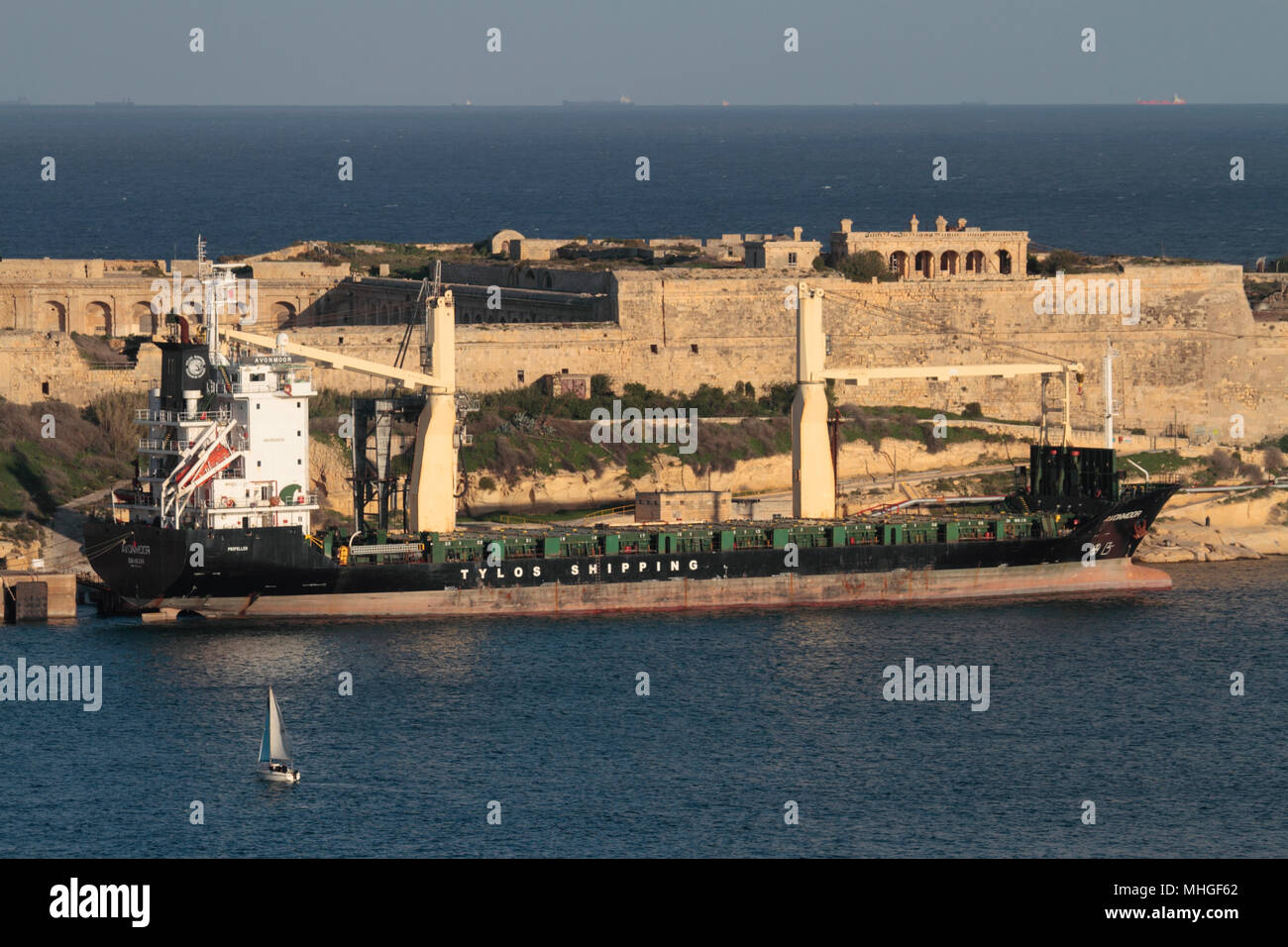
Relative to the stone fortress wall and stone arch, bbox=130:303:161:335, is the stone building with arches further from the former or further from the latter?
stone arch, bbox=130:303:161:335

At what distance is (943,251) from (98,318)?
25.4 m

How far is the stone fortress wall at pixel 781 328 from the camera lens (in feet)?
229

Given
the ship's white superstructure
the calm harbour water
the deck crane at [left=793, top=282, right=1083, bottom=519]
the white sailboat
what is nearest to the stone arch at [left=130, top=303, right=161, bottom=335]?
the ship's white superstructure

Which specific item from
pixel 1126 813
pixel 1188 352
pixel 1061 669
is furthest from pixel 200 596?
pixel 1188 352

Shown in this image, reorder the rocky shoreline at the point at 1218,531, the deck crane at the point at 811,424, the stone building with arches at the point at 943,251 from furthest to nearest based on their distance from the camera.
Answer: the stone building with arches at the point at 943,251 < the rocky shoreline at the point at 1218,531 < the deck crane at the point at 811,424

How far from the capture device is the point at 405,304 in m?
73.0

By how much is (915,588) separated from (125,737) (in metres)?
21.8

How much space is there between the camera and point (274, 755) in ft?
129

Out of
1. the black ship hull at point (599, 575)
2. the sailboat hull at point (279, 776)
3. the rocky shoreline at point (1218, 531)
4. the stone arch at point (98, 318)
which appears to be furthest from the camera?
the stone arch at point (98, 318)

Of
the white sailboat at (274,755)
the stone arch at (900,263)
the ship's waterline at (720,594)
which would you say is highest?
the stone arch at (900,263)

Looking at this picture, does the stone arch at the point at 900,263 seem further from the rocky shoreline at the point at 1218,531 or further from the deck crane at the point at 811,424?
the deck crane at the point at 811,424

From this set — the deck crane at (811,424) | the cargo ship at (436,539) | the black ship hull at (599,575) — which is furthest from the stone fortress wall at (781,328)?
the black ship hull at (599,575)

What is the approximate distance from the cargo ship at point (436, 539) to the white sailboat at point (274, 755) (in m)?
13.7

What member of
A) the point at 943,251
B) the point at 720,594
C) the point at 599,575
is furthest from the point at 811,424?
the point at 943,251
